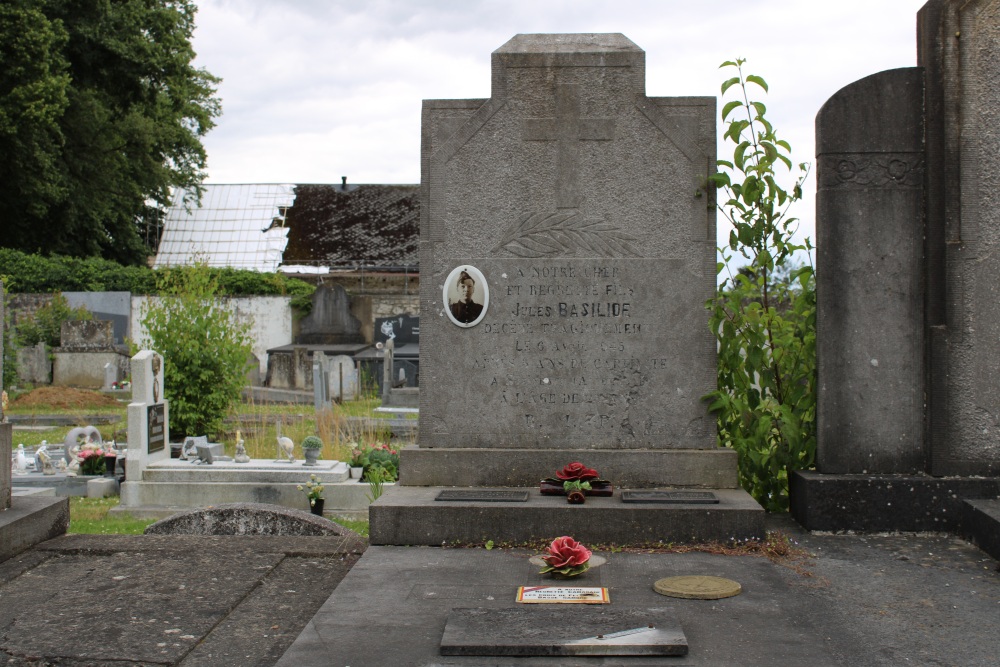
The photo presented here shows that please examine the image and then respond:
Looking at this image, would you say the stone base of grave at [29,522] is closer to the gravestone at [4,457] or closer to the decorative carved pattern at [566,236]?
the gravestone at [4,457]

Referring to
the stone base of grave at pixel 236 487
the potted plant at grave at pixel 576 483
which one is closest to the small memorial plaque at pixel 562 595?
the potted plant at grave at pixel 576 483

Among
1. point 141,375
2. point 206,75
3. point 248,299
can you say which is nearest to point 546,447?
point 141,375

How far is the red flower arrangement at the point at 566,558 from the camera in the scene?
12.5 ft

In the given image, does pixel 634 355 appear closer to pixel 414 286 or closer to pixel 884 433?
pixel 884 433

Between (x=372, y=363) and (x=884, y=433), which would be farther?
(x=372, y=363)

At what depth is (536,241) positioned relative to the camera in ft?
16.5

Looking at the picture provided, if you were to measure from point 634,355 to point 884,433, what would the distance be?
1343 millimetres

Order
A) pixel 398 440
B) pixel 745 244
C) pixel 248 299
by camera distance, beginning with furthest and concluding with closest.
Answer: pixel 248 299 → pixel 398 440 → pixel 745 244

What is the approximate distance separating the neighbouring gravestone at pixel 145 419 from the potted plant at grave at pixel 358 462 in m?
2.04

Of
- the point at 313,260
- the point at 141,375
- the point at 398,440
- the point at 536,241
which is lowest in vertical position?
the point at 398,440

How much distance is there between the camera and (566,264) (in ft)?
16.5

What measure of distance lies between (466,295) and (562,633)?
234cm

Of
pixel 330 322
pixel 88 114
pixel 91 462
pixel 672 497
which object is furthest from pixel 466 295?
pixel 88 114

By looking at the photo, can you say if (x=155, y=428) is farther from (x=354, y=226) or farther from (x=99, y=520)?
(x=354, y=226)
